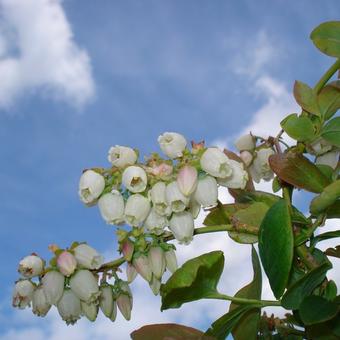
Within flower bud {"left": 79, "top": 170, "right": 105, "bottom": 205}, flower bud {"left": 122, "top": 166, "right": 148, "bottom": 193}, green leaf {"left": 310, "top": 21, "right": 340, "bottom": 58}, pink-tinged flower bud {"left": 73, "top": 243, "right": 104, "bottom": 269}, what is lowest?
pink-tinged flower bud {"left": 73, "top": 243, "right": 104, "bottom": 269}

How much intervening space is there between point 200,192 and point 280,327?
1.99ft

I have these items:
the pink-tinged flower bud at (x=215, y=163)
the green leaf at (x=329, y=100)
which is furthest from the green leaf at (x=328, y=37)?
the pink-tinged flower bud at (x=215, y=163)

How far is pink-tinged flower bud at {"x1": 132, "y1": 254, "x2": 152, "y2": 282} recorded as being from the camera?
1.42 m

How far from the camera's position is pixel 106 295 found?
4.97 feet

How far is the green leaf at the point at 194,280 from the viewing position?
1289mm

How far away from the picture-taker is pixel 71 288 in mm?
1495

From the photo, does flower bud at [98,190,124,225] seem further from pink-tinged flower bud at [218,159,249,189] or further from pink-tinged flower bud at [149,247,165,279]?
pink-tinged flower bud at [218,159,249,189]

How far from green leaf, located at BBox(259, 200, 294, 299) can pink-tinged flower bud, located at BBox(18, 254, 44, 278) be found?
0.58 metres

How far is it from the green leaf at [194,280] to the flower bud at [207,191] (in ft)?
0.41

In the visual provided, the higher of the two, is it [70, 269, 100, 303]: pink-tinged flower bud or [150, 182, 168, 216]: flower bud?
[150, 182, 168, 216]: flower bud

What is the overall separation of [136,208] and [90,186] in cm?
13

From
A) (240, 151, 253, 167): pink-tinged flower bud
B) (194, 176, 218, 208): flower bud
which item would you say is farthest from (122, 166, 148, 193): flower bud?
(240, 151, 253, 167): pink-tinged flower bud

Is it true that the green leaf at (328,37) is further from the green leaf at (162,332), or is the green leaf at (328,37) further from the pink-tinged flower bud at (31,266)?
the pink-tinged flower bud at (31,266)

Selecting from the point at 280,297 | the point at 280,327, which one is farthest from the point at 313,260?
the point at 280,327
